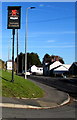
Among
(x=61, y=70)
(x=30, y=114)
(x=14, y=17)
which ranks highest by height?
(x=14, y=17)

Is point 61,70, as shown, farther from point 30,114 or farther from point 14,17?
point 30,114

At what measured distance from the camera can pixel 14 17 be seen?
65.3 ft

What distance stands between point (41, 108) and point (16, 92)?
3.50 meters

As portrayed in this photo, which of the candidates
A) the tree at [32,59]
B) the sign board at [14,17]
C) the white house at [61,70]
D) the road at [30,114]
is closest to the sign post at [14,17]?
the sign board at [14,17]

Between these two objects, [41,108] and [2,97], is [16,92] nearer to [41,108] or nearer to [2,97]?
[2,97]

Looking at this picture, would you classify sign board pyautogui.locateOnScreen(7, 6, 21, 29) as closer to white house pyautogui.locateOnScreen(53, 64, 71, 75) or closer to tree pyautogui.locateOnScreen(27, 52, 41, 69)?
white house pyautogui.locateOnScreen(53, 64, 71, 75)

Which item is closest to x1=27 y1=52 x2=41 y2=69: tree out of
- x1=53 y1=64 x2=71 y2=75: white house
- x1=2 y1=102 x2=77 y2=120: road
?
x1=53 y1=64 x2=71 y2=75: white house

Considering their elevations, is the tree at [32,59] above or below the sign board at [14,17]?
below

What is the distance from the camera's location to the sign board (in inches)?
781

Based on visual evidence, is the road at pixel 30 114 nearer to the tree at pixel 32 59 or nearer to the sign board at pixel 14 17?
the sign board at pixel 14 17

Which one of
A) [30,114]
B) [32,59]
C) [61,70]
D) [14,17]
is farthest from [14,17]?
[32,59]

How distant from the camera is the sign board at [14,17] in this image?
19.8 m

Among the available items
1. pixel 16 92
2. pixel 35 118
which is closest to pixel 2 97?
pixel 16 92

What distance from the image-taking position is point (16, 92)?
18.2 metres
